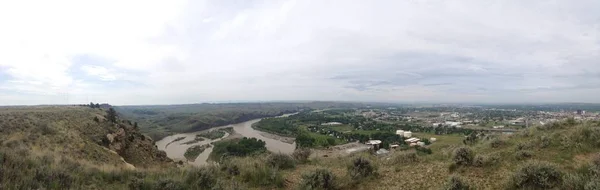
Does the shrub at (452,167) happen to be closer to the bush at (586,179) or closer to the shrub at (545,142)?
the bush at (586,179)

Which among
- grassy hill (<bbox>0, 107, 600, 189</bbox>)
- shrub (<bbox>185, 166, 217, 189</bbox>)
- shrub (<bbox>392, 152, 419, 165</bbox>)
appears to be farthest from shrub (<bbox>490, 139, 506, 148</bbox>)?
shrub (<bbox>185, 166, 217, 189</bbox>)

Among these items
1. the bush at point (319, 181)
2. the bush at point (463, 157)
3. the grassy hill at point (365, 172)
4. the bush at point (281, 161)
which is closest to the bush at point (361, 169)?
the grassy hill at point (365, 172)

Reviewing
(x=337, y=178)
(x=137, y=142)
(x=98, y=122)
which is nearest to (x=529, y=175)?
(x=337, y=178)

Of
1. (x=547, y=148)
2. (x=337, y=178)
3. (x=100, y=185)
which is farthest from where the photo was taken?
(x=547, y=148)

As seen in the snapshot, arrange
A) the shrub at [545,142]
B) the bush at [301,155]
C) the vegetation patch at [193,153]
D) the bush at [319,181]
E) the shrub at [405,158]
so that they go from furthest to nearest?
the vegetation patch at [193,153], the bush at [301,155], the shrub at [405,158], the shrub at [545,142], the bush at [319,181]

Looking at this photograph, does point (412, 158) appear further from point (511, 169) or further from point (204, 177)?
point (204, 177)
